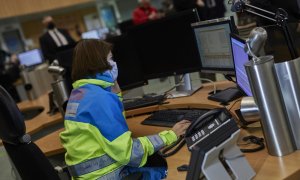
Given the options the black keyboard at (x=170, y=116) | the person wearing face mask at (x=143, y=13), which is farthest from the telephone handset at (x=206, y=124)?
the person wearing face mask at (x=143, y=13)

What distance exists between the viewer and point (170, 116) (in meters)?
2.10

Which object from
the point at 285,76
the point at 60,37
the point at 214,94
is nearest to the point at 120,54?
the point at 214,94

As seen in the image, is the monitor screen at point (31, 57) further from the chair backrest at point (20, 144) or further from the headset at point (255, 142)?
the headset at point (255, 142)

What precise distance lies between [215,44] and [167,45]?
1.24ft

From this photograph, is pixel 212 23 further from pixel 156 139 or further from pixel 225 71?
pixel 156 139

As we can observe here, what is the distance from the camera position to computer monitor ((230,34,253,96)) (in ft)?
5.42

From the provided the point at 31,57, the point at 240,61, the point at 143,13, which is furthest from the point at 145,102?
the point at 31,57

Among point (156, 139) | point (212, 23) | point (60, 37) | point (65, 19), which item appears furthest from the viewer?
point (65, 19)

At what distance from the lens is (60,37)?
5793 millimetres

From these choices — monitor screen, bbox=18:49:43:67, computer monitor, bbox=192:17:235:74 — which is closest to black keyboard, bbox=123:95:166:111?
computer monitor, bbox=192:17:235:74

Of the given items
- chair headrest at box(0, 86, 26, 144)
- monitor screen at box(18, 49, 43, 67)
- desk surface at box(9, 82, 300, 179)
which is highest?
monitor screen at box(18, 49, 43, 67)

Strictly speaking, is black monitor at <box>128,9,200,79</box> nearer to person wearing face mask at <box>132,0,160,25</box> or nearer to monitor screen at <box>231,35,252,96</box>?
monitor screen at <box>231,35,252,96</box>

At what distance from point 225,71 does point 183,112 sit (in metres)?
0.32

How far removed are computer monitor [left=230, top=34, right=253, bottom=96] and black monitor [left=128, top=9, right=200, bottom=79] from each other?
19.0 inches
